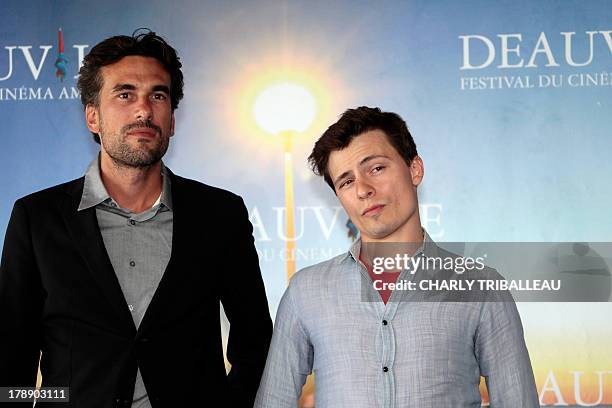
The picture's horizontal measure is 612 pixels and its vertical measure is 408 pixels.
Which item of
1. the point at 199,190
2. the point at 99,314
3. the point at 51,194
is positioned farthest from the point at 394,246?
the point at 51,194

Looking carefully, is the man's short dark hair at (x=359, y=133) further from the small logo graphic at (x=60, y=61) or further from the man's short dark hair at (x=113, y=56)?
the small logo graphic at (x=60, y=61)

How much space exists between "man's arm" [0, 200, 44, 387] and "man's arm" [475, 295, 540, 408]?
1213 millimetres

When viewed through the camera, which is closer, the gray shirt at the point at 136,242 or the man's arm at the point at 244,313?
the gray shirt at the point at 136,242

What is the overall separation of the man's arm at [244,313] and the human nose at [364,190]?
411 mm

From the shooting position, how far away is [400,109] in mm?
3605

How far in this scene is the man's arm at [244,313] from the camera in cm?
238

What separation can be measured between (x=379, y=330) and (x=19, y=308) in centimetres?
98

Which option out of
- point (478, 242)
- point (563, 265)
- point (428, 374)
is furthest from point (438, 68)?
point (428, 374)

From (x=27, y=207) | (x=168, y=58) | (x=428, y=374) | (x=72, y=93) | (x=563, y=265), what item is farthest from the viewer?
(x=72, y=93)

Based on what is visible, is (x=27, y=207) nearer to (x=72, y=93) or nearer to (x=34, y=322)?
(x=34, y=322)

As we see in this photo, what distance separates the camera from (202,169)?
3664 millimetres

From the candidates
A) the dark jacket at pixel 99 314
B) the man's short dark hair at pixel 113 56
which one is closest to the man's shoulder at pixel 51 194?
the dark jacket at pixel 99 314

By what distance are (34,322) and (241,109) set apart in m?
1.75

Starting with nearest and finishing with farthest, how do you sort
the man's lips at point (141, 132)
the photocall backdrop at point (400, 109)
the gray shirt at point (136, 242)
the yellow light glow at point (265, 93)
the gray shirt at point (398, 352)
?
1. the gray shirt at point (398, 352)
2. the gray shirt at point (136, 242)
3. the man's lips at point (141, 132)
4. the photocall backdrop at point (400, 109)
5. the yellow light glow at point (265, 93)
